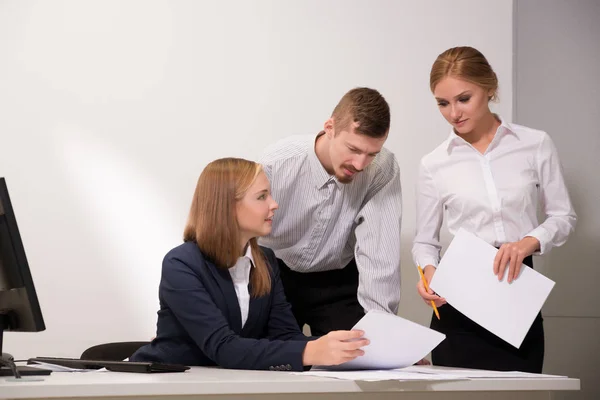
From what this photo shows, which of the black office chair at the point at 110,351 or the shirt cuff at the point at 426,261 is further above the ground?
the shirt cuff at the point at 426,261

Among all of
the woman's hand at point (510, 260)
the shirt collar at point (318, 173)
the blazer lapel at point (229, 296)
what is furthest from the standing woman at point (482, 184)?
the blazer lapel at point (229, 296)

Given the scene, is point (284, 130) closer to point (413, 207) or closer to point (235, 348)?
point (413, 207)

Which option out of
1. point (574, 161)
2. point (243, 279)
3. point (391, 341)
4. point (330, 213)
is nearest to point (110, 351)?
point (243, 279)

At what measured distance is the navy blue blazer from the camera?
1777 mm

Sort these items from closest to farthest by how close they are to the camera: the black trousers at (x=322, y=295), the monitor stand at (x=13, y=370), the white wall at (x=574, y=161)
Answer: the monitor stand at (x=13, y=370) → the black trousers at (x=322, y=295) → the white wall at (x=574, y=161)

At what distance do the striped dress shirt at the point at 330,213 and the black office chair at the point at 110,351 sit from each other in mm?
570

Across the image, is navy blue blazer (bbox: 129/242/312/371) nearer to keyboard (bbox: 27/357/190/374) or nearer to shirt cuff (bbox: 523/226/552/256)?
keyboard (bbox: 27/357/190/374)

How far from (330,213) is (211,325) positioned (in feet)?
2.50

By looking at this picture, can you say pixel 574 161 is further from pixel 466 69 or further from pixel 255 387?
pixel 255 387

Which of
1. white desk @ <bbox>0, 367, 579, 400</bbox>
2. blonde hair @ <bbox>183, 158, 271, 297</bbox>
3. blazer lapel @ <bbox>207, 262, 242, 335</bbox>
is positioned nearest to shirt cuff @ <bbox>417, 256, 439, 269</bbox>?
blonde hair @ <bbox>183, 158, 271, 297</bbox>

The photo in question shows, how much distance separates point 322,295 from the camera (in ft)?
8.49

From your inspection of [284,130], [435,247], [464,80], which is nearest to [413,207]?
[284,130]

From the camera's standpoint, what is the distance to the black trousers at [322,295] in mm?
2588

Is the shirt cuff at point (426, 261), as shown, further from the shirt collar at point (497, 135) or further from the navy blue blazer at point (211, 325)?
the navy blue blazer at point (211, 325)
